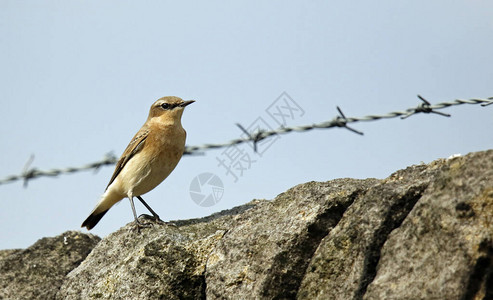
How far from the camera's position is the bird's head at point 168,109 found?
852 cm

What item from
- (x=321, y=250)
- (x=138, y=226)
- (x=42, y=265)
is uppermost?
(x=42, y=265)

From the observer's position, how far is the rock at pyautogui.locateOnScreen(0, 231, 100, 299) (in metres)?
6.38

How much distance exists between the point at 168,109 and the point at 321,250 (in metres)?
4.40

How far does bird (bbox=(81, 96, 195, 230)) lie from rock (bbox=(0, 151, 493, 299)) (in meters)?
1.71

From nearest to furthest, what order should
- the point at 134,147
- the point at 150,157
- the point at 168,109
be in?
the point at 150,157
the point at 134,147
the point at 168,109

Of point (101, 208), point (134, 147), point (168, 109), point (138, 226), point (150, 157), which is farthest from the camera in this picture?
point (101, 208)

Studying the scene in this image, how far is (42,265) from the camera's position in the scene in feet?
21.7

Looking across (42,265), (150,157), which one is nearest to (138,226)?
(42,265)

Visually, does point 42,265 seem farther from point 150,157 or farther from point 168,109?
point 168,109

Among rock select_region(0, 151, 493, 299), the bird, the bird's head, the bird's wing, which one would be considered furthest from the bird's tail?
rock select_region(0, 151, 493, 299)

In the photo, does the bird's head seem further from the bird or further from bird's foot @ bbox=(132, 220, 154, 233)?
bird's foot @ bbox=(132, 220, 154, 233)

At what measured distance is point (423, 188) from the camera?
439 cm

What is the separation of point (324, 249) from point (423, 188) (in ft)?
2.61

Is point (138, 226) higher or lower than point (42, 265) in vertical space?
lower
